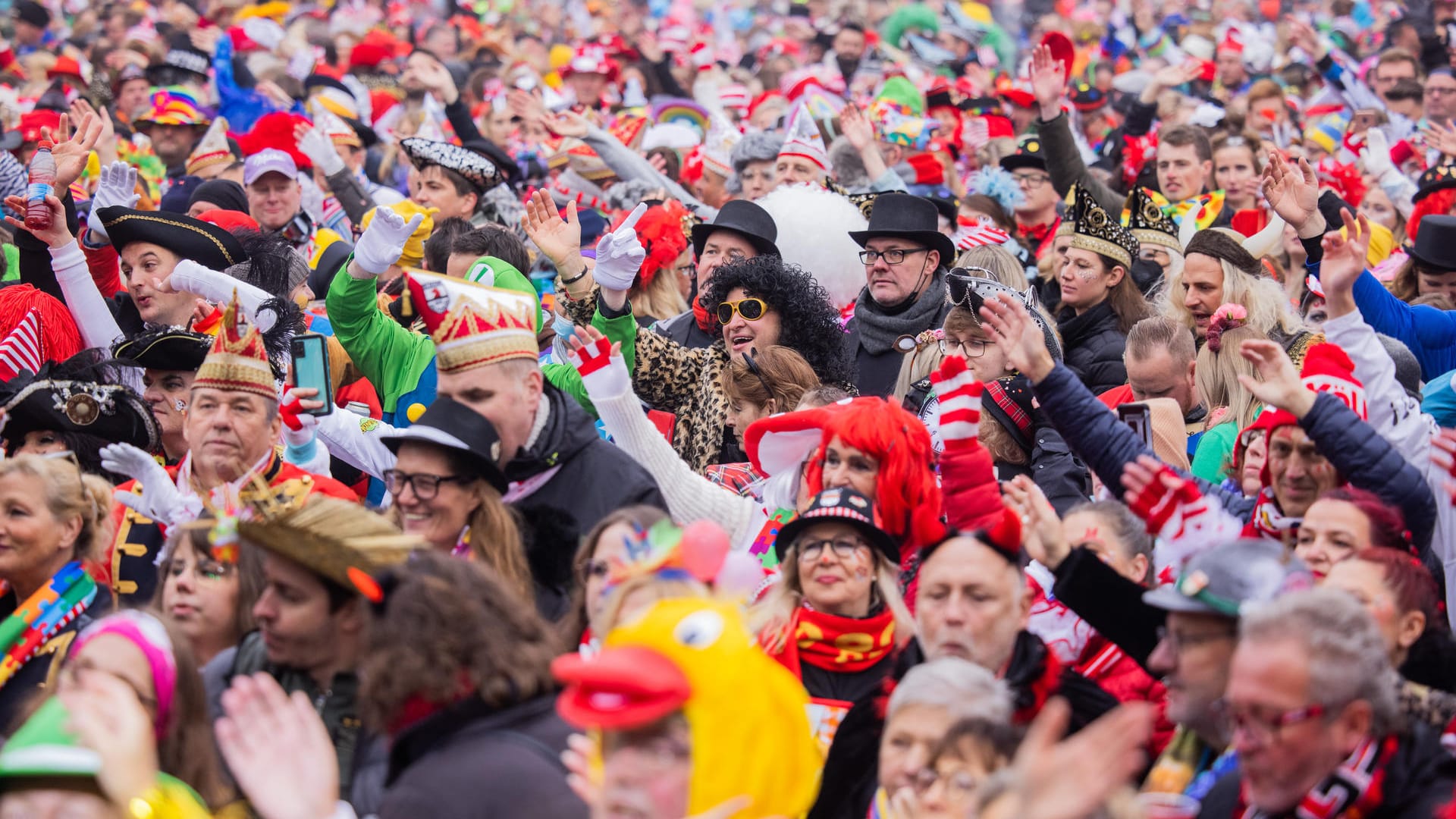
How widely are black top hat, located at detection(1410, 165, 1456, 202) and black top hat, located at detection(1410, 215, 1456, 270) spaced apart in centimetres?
170

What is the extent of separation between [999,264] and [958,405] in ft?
7.88

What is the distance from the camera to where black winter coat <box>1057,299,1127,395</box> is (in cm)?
738

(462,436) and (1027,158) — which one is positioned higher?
(462,436)

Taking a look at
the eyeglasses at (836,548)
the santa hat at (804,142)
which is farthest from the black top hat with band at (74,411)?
the santa hat at (804,142)

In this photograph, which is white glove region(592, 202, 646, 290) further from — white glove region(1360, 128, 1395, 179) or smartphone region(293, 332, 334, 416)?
white glove region(1360, 128, 1395, 179)

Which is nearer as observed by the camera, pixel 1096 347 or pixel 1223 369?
pixel 1223 369

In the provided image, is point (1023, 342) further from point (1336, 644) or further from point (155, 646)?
point (155, 646)

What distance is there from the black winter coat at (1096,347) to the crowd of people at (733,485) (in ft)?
0.08

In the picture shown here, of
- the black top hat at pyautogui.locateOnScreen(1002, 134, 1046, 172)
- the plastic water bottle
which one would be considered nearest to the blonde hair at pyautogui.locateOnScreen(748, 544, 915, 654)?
the plastic water bottle

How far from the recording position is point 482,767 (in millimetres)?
3256

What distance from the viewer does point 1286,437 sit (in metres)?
4.99

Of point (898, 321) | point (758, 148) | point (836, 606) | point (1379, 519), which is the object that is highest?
point (1379, 519)

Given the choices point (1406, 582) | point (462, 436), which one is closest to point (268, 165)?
point (462, 436)

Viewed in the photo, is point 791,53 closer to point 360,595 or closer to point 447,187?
point 447,187
